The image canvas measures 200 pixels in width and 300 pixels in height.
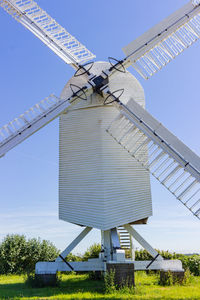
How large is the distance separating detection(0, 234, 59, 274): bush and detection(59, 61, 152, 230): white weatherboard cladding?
900 centimetres

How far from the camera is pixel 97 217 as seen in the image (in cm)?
1177

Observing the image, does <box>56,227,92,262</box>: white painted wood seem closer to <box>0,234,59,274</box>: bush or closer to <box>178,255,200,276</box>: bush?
<box>178,255,200,276</box>: bush

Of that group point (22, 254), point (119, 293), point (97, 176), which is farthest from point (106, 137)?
point (22, 254)

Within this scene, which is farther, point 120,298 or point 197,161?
point 197,161

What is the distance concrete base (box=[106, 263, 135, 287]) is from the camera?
1047 centimetres

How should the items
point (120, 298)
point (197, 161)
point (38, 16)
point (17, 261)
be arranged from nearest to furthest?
point (120, 298), point (197, 161), point (38, 16), point (17, 261)

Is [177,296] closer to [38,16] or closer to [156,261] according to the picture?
Result: [156,261]

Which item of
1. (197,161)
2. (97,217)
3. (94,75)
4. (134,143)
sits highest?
(94,75)

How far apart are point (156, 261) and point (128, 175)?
3372mm

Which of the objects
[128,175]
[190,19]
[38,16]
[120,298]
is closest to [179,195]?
[128,175]

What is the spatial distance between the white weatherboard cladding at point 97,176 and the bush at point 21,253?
29.5ft

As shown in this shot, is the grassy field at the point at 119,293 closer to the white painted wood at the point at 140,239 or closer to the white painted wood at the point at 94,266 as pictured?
the white painted wood at the point at 94,266

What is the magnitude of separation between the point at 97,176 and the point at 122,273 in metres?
3.61

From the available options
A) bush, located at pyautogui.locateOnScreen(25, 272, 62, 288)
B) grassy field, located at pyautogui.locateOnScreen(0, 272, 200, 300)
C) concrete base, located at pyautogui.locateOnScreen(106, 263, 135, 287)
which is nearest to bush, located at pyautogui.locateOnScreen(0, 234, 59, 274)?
bush, located at pyautogui.locateOnScreen(25, 272, 62, 288)
